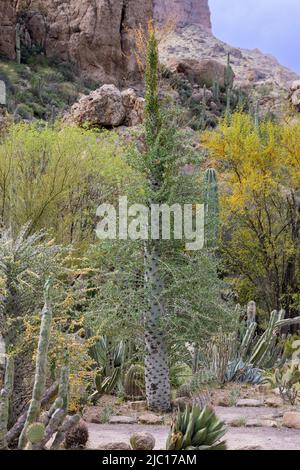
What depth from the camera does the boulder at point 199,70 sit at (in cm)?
4859

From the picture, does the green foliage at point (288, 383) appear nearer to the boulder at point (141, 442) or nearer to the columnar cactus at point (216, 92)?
the boulder at point (141, 442)

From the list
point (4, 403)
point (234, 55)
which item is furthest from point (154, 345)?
point (234, 55)

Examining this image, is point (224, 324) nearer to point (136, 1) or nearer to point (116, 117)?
point (116, 117)

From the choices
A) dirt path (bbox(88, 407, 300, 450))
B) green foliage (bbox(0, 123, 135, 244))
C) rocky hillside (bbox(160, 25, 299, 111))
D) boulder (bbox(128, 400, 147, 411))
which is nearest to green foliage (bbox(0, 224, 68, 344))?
dirt path (bbox(88, 407, 300, 450))

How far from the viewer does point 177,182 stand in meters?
8.23

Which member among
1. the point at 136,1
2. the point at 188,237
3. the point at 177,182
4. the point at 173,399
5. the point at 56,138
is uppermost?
the point at 136,1

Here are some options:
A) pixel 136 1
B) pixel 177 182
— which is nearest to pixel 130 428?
pixel 177 182

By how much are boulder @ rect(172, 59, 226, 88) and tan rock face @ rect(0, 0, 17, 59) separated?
13.0 metres

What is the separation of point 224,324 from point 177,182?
2.01m

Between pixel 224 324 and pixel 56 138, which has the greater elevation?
pixel 56 138

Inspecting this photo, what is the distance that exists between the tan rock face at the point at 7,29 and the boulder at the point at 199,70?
42.5ft

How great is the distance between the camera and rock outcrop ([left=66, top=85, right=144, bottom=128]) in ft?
87.6

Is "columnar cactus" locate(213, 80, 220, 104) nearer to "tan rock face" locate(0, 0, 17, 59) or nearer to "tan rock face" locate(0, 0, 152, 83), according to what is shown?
"tan rock face" locate(0, 0, 152, 83)
